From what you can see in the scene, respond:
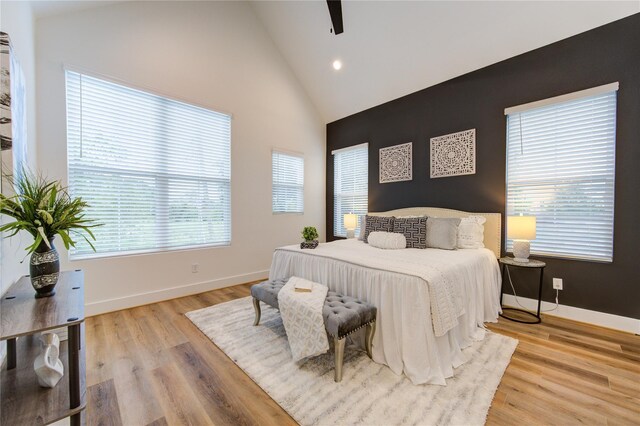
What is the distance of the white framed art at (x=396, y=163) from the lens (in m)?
4.02

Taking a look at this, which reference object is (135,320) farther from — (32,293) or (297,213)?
(297,213)

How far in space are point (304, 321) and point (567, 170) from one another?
3121mm

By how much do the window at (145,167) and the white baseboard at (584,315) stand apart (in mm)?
3893

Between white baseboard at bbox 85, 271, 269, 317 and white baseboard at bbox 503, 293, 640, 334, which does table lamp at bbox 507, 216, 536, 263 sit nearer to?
white baseboard at bbox 503, 293, 640, 334

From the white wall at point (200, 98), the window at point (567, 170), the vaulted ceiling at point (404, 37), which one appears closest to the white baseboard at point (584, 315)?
the window at point (567, 170)

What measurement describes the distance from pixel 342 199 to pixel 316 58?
8.21ft

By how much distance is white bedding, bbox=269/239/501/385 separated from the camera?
5.80 ft

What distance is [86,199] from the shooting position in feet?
9.09

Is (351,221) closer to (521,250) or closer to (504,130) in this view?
(521,250)

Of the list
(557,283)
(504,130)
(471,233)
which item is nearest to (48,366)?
(471,233)

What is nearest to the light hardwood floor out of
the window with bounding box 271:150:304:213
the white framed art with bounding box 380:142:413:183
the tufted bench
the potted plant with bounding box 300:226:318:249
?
the tufted bench

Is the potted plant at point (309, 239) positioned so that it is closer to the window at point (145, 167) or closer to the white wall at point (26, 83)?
the window at point (145, 167)

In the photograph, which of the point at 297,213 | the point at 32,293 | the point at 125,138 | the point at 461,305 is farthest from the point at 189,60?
the point at 461,305

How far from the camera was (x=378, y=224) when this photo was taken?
3.46 meters
